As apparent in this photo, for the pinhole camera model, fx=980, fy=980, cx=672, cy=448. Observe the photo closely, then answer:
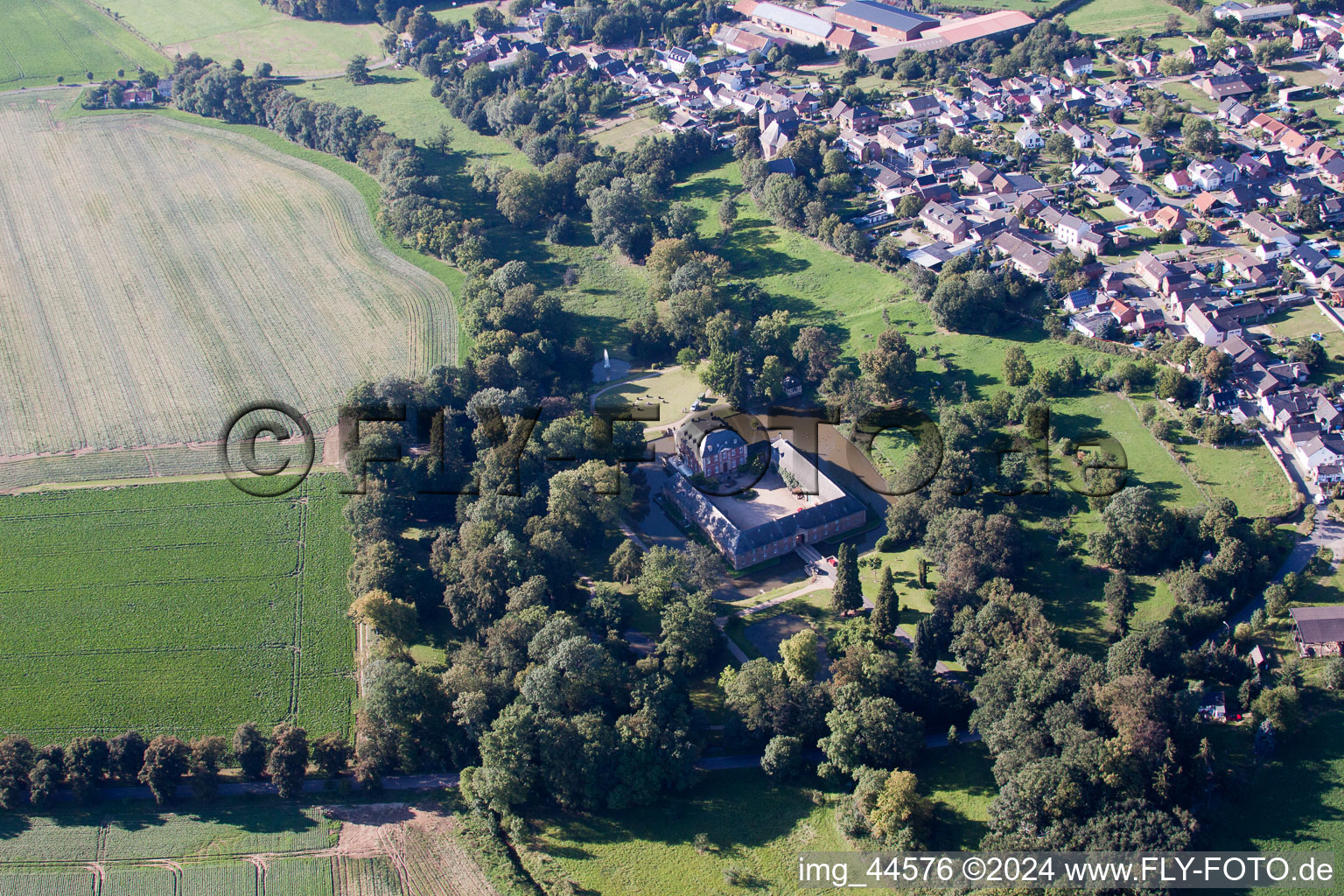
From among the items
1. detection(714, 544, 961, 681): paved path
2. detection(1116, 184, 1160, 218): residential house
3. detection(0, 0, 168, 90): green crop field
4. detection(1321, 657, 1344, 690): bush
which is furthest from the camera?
detection(0, 0, 168, 90): green crop field

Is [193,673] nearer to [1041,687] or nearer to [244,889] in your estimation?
[244,889]

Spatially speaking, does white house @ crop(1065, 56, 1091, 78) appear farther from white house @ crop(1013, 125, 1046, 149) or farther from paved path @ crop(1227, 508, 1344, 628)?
paved path @ crop(1227, 508, 1344, 628)

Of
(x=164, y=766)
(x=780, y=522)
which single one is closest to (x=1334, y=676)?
(x=780, y=522)

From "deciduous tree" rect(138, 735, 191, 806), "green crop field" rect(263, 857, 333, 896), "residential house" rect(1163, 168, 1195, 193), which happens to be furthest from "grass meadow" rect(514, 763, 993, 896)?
"residential house" rect(1163, 168, 1195, 193)

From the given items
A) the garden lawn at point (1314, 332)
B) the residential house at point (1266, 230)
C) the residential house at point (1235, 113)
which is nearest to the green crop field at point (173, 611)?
the garden lawn at point (1314, 332)

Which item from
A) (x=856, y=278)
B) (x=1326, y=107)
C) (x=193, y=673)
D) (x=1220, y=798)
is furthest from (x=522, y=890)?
(x=1326, y=107)

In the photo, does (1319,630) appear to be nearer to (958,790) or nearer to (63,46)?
(958,790)
